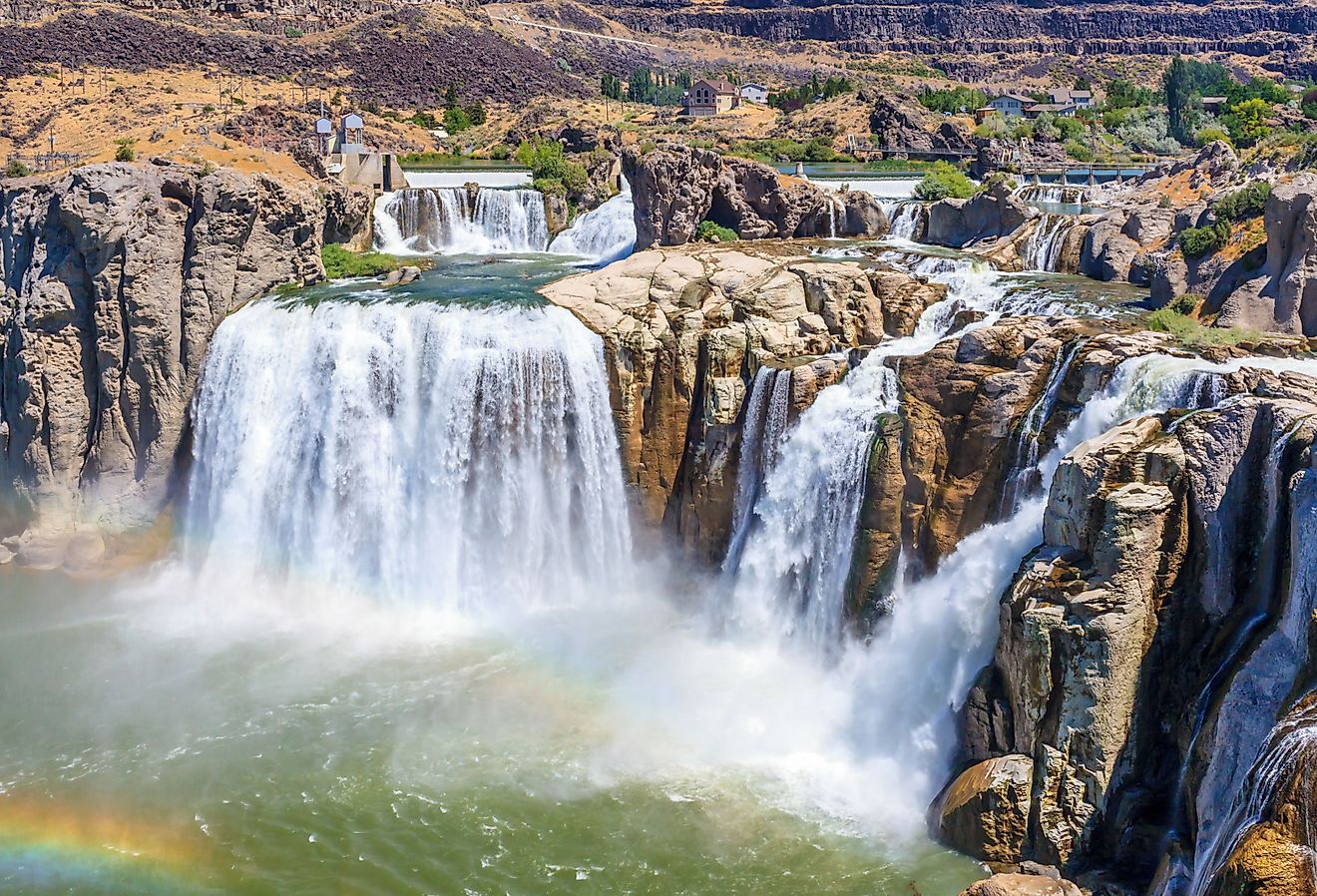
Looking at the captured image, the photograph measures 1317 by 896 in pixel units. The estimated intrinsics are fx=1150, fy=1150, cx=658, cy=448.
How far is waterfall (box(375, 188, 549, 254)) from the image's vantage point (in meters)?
42.0

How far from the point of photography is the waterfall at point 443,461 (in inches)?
1031

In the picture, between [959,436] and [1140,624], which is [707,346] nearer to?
[959,436]

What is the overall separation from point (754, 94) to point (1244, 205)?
9581 centimetres

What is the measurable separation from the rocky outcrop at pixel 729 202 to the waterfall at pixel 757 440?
13.3 m

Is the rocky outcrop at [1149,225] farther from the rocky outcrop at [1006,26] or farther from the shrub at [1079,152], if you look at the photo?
the rocky outcrop at [1006,26]

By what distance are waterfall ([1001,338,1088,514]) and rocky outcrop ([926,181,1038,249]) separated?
1466cm

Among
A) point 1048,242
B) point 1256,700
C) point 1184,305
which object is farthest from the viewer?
point 1048,242

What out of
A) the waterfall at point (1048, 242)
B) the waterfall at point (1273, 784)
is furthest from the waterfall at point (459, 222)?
the waterfall at point (1273, 784)

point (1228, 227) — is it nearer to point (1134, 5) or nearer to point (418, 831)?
point (418, 831)

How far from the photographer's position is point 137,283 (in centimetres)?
2838

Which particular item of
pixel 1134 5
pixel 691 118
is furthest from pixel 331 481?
pixel 1134 5

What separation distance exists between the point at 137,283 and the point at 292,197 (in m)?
4.97

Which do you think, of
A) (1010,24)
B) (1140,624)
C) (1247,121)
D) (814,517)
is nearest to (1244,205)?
(814,517)

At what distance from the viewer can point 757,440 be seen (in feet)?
80.2
